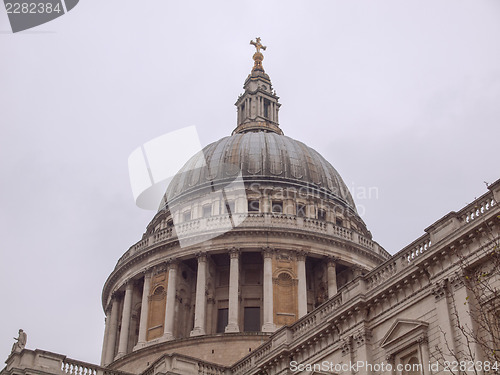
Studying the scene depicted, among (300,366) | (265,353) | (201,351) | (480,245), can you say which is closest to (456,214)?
(480,245)

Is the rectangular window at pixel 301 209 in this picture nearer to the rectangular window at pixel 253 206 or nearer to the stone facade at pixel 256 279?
the stone facade at pixel 256 279

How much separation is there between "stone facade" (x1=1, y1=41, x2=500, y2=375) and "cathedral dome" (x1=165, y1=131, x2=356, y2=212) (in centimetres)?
11

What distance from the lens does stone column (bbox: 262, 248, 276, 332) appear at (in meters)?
46.8

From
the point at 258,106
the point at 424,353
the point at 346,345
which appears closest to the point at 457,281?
the point at 424,353

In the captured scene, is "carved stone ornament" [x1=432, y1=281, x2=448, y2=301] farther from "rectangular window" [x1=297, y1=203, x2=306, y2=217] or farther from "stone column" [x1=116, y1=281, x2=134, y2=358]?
"stone column" [x1=116, y1=281, x2=134, y2=358]

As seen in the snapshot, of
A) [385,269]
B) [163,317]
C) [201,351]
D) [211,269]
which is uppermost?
[211,269]

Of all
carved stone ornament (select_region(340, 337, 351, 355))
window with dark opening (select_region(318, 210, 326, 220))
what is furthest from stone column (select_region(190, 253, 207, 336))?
carved stone ornament (select_region(340, 337, 351, 355))

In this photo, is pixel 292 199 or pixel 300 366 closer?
pixel 300 366

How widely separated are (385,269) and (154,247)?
26.7m

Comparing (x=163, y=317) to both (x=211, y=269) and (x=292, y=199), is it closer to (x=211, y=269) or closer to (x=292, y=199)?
(x=211, y=269)

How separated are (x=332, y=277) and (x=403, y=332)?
23.9 m

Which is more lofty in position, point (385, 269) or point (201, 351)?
point (201, 351)

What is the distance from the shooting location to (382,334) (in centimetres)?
2755

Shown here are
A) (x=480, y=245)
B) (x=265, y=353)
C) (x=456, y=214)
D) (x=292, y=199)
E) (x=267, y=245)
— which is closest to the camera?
(x=480, y=245)
